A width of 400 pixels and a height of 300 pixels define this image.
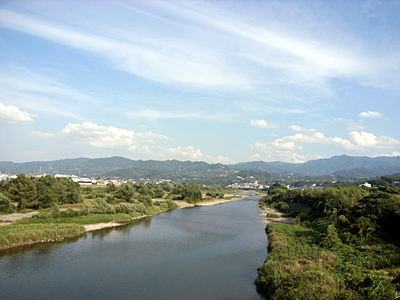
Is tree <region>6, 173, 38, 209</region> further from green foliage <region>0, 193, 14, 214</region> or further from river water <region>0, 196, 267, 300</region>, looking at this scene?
river water <region>0, 196, 267, 300</region>

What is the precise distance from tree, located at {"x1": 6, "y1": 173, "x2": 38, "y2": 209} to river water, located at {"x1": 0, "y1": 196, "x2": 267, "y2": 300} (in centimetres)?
1965

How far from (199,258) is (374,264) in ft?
51.6

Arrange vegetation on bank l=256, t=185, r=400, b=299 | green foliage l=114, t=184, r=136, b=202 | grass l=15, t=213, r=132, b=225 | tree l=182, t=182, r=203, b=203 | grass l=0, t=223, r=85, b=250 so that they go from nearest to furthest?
vegetation on bank l=256, t=185, r=400, b=299
grass l=0, t=223, r=85, b=250
grass l=15, t=213, r=132, b=225
green foliage l=114, t=184, r=136, b=202
tree l=182, t=182, r=203, b=203

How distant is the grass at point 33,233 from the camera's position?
2890 cm

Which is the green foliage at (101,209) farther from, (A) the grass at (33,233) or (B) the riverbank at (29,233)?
(A) the grass at (33,233)

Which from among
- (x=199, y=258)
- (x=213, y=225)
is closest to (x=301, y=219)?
(x=213, y=225)

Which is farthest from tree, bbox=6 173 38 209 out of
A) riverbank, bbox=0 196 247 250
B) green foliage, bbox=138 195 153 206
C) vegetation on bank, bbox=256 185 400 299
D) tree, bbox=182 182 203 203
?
tree, bbox=182 182 203 203

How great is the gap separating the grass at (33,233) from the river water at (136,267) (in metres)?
1.62

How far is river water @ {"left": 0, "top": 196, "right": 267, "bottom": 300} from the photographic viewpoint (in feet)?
62.8

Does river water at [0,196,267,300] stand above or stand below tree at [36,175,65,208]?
below

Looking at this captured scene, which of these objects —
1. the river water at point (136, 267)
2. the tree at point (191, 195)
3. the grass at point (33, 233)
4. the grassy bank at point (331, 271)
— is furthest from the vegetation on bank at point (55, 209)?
Result: the grassy bank at point (331, 271)

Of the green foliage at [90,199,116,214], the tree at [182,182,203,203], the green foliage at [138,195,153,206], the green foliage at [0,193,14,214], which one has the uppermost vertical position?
the green foliage at [0,193,14,214]

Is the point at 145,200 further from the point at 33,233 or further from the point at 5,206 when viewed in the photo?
the point at 33,233

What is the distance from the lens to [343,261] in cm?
2123
